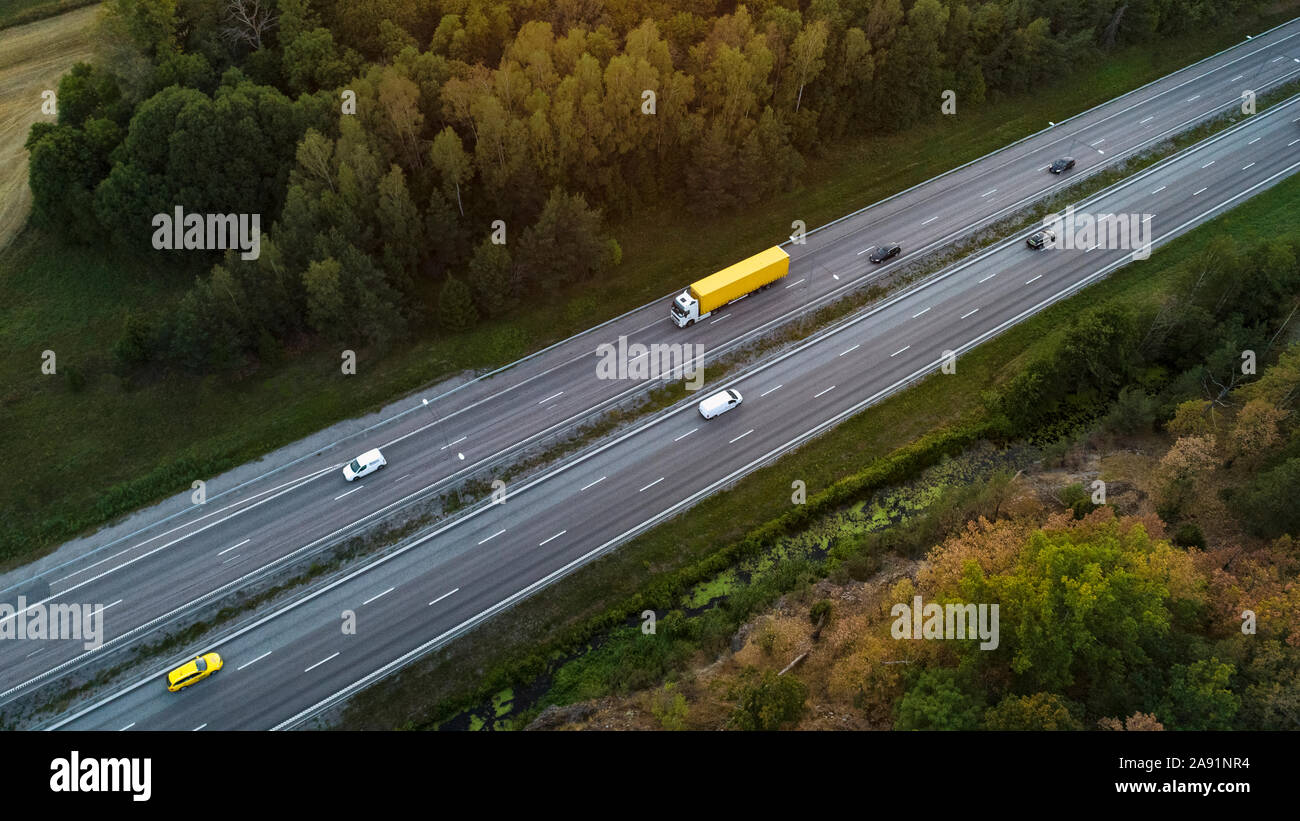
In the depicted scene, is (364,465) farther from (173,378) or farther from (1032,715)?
(1032,715)

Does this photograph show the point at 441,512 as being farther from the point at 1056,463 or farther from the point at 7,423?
the point at 1056,463

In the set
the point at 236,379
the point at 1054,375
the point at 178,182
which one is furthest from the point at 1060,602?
the point at 178,182

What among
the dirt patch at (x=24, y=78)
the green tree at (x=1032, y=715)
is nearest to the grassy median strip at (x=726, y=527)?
the green tree at (x=1032, y=715)

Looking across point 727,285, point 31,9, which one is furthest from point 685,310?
point 31,9

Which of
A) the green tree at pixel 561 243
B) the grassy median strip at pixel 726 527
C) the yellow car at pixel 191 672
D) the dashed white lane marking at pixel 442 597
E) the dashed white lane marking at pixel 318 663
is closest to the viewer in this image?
the yellow car at pixel 191 672

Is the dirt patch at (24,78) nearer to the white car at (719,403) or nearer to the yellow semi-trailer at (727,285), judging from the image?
the yellow semi-trailer at (727,285)
